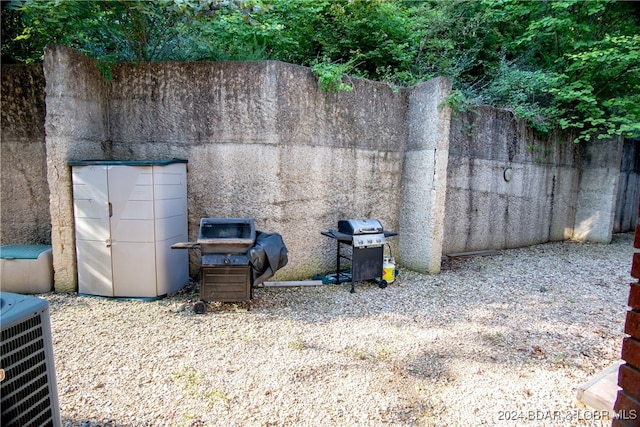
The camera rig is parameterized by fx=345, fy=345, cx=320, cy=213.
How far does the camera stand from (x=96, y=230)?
161 inches

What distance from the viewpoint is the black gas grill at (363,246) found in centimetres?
467

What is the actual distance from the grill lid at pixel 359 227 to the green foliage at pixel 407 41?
1.99m

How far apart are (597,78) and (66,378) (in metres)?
10.2

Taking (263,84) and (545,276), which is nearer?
(263,84)

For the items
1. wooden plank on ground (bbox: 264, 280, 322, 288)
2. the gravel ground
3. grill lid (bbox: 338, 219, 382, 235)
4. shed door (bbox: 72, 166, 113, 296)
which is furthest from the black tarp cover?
shed door (bbox: 72, 166, 113, 296)

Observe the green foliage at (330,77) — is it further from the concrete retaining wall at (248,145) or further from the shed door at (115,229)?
the shed door at (115,229)

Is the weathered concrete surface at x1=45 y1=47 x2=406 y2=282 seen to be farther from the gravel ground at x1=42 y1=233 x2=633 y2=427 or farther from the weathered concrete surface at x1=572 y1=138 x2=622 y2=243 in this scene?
the weathered concrete surface at x1=572 y1=138 x2=622 y2=243

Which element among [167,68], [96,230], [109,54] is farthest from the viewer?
[109,54]

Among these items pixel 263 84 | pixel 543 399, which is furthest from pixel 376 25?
pixel 543 399

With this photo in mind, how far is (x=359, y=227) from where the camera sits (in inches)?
185

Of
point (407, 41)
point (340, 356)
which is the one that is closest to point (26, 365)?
point (340, 356)

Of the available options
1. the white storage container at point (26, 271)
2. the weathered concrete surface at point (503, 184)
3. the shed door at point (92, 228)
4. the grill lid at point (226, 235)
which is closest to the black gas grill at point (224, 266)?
the grill lid at point (226, 235)

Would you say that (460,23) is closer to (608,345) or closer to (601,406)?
(608,345)

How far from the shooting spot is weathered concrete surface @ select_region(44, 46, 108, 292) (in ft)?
13.1
